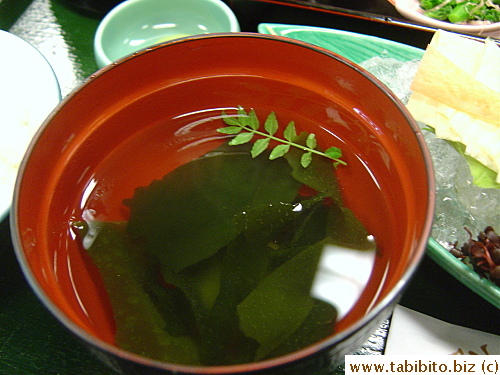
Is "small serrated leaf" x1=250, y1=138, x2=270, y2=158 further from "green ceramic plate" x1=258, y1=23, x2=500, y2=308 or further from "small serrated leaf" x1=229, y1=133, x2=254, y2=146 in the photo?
"green ceramic plate" x1=258, y1=23, x2=500, y2=308

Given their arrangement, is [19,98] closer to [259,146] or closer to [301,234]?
[259,146]

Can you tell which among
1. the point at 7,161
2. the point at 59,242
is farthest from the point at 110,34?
the point at 59,242

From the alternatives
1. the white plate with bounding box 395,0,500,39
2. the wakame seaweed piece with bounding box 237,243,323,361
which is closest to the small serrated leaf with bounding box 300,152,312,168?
the wakame seaweed piece with bounding box 237,243,323,361

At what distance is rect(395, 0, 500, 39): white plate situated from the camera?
1402 mm

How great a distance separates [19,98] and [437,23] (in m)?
1.33

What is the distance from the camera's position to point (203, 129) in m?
0.98

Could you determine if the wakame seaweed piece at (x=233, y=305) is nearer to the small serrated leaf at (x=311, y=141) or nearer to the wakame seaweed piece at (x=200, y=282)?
the wakame seaweed piece at (x=200, y=282)

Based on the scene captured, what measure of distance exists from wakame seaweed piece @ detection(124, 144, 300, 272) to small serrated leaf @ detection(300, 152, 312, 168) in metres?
0.03

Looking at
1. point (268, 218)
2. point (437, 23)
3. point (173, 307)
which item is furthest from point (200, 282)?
point (437, 23)

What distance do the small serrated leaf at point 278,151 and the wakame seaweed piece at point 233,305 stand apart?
0.21m

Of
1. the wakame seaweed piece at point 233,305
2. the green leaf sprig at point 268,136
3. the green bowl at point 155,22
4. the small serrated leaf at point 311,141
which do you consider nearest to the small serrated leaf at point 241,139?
the green leaf sprig at point 268,136

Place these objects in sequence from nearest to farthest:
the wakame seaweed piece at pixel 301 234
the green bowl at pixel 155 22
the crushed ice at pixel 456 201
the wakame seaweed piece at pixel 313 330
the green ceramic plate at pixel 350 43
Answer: the wakame seaweed piece at pixel 313 330 → the wakame seaweed piece at pixel 301 234 → the crushed ice at pixel 456 201 → the green ceramic plate at pixel 350 43 → the green bowl at pixel 155 22

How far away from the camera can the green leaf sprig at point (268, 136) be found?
90 centimetres

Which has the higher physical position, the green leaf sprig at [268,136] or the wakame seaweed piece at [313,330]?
the green leaf sprig at [268,136]
